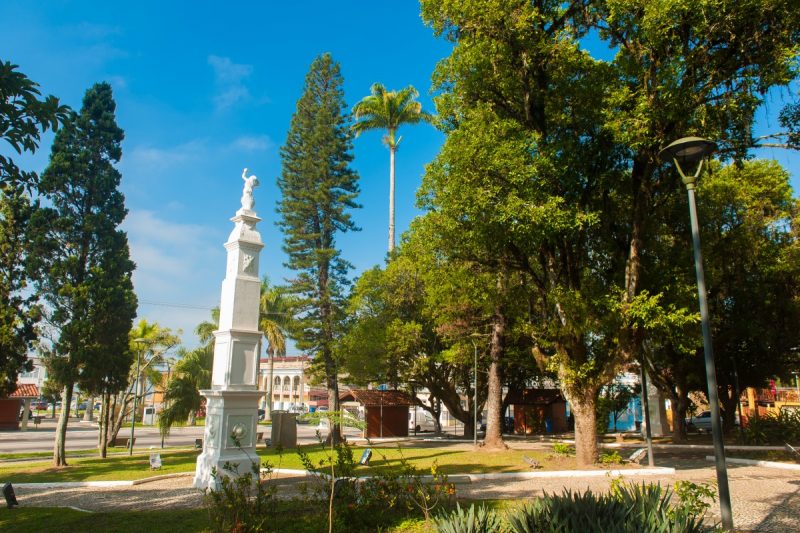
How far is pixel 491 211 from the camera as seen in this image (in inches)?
511

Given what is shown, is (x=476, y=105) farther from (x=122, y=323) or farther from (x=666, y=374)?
(x=666, y=374)

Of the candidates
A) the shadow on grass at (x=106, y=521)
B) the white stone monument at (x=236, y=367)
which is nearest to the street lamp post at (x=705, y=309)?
the shadow on grass at (x=106, y=521)

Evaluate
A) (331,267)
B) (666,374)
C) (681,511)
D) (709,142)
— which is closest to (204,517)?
(681,511)

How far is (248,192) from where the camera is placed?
542 inches

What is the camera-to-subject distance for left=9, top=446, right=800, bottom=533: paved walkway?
8320 mm

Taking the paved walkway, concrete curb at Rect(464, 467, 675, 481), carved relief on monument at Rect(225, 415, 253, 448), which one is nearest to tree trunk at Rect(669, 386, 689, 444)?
the paved walkway

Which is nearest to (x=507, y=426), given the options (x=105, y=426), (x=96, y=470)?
(x=105, y=426)

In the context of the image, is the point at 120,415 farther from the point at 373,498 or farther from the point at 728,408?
the point at 728,408

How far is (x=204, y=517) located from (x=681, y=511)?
6813 mm

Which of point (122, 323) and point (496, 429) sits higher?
point (122, 323)

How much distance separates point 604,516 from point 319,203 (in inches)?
991

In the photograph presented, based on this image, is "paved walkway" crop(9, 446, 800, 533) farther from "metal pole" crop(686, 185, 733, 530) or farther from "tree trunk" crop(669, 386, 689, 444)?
"tree trunk" crop(669, 386, 689, 444)

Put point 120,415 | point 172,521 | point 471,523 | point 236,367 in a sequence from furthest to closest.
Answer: point 120,415 → point 236,367 → point 172,521 → point 471,523

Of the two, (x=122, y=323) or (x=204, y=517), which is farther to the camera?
(x=122, y=323)
